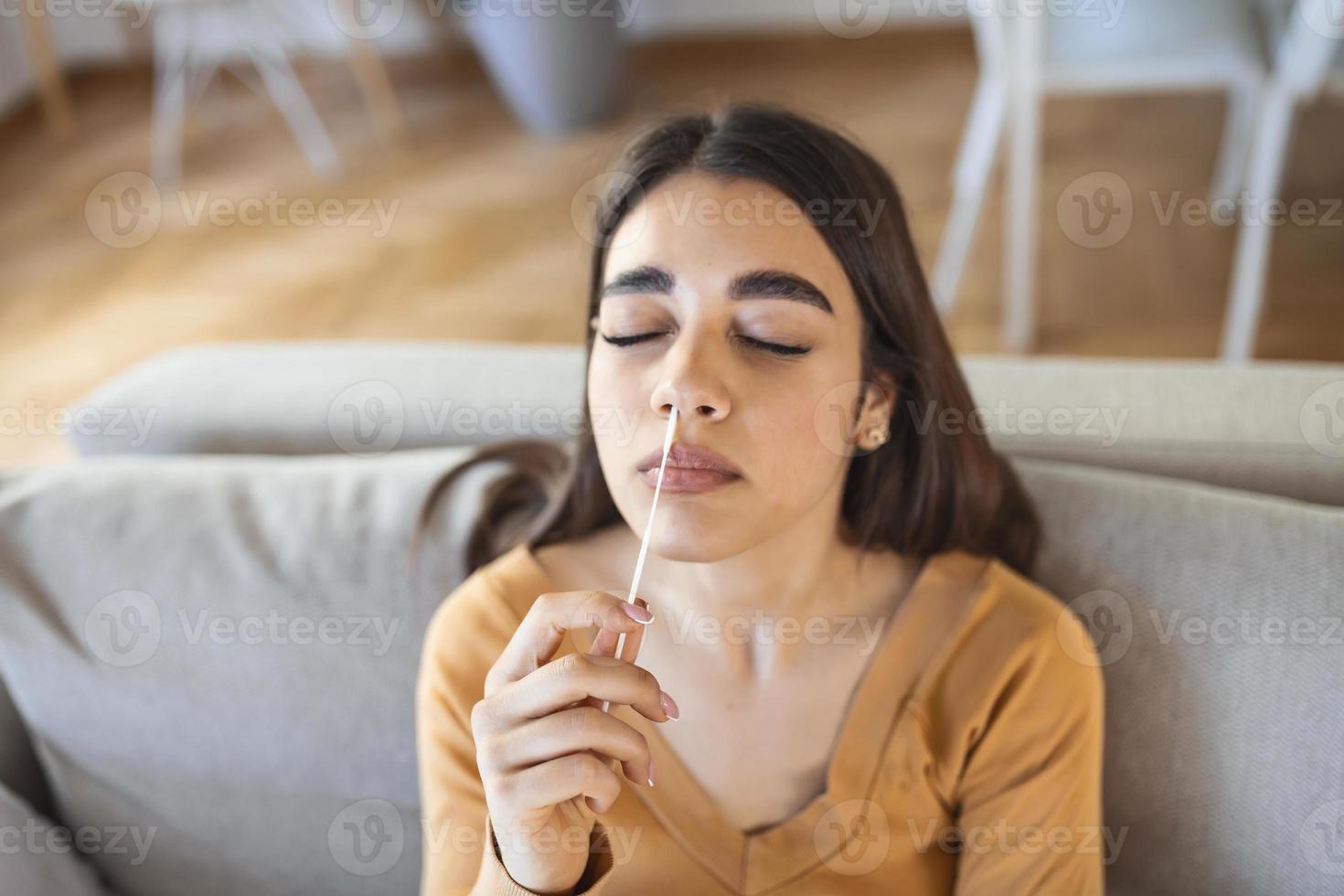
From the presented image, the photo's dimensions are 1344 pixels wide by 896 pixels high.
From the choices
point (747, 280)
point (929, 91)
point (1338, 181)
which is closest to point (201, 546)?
point (747, 280)

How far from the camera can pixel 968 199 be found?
2.87m

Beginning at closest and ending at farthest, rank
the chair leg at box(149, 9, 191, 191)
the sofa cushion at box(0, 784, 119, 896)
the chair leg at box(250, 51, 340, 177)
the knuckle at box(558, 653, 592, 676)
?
1. the knuckle at box(558, 653, 592, 676)
2. the sofa cushion at box(0, 784, 119, 896)
3. the chair leg at box(250, 51, 340, 177)
4. the chair leg at box(149, 9, 191, 191)

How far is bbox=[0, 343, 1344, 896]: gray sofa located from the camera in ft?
3.68

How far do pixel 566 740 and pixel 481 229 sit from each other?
281 centimetres

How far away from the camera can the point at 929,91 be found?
153 inches

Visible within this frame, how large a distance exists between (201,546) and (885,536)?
712mm

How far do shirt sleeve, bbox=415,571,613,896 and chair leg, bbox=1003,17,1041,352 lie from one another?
1.65 m

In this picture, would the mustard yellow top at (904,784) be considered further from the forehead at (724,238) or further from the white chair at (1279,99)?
the white chair at (1279,99)

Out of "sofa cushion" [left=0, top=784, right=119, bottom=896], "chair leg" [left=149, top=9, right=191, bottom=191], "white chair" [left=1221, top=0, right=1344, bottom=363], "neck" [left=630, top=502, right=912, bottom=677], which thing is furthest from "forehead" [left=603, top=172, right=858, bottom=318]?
"chair leg" [left=149, top=9, right=191, bottom=191]

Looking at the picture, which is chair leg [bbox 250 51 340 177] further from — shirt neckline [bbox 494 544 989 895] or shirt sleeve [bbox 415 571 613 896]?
shirt neckline [bbox 494 544 989 895]

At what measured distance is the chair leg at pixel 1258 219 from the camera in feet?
7.33

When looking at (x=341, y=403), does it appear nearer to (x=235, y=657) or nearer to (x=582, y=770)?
(x=235, y=657)

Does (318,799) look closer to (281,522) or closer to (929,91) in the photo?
(281,522)

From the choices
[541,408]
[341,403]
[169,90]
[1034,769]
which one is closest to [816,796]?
[1034,769]
